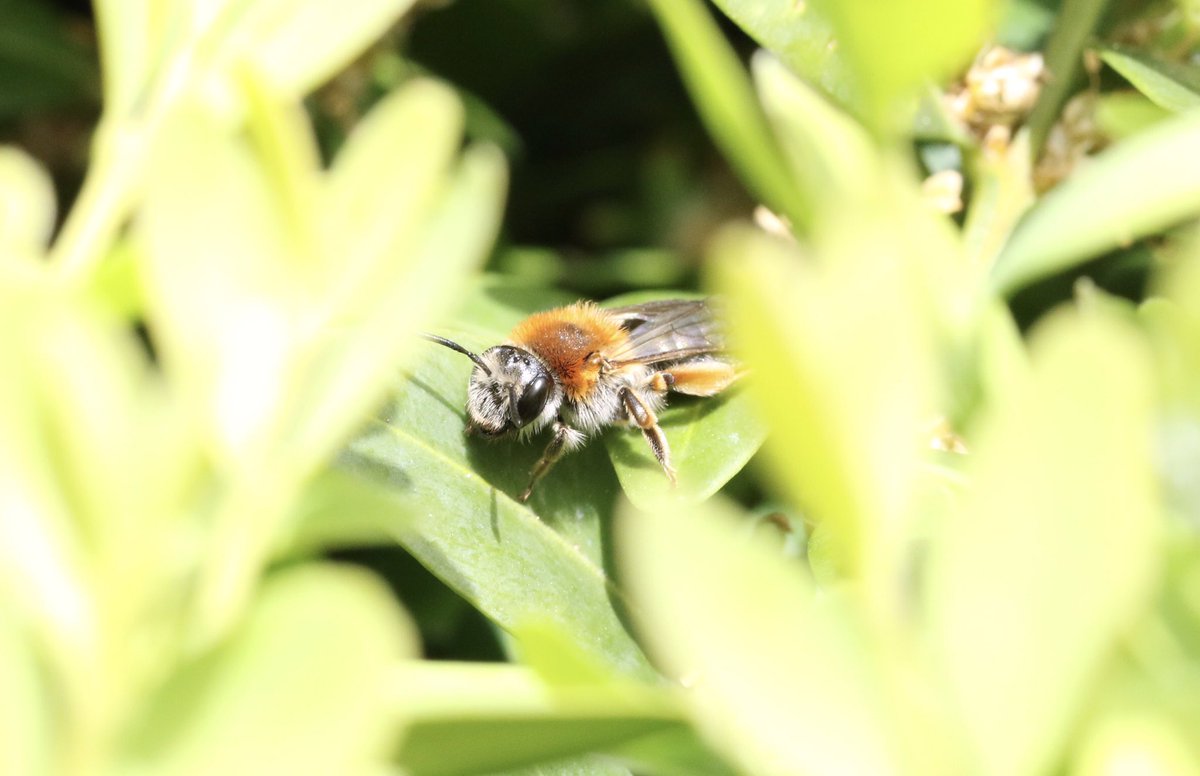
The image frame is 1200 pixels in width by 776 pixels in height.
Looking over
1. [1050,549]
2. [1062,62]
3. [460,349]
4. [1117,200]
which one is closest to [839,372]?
[1050,549]

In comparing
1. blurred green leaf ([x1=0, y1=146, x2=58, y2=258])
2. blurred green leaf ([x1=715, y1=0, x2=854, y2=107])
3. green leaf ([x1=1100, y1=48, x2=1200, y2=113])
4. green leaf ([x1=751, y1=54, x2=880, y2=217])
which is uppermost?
green leaf ([x1=751, y1=54, x2=880, y2=217])

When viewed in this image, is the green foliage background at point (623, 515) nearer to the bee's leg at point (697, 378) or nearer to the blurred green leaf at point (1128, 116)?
the blurred green leaf at point (1128, 116)

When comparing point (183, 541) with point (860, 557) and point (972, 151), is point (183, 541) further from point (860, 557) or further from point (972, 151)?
point (972, 151)

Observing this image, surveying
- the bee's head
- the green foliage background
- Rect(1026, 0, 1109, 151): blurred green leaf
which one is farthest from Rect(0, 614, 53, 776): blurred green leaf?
Rect(1026, 0, 1109, 151): blurred green leaf

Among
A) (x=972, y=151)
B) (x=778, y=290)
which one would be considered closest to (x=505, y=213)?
(x=972, y=151)

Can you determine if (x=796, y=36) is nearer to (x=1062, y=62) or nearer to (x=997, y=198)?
(x=997, y=198)

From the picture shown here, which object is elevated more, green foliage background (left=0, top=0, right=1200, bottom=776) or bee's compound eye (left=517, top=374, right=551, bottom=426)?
green foliage background (left=0, top=0, right=1200, bottom=776)

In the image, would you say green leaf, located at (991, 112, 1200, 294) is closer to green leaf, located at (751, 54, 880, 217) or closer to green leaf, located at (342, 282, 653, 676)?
green leaf, located at (751, 54, 880, 217)

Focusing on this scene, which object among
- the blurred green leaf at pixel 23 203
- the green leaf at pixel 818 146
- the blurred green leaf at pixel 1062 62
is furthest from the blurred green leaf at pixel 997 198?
the blurred green leaf at pixel 23 203
